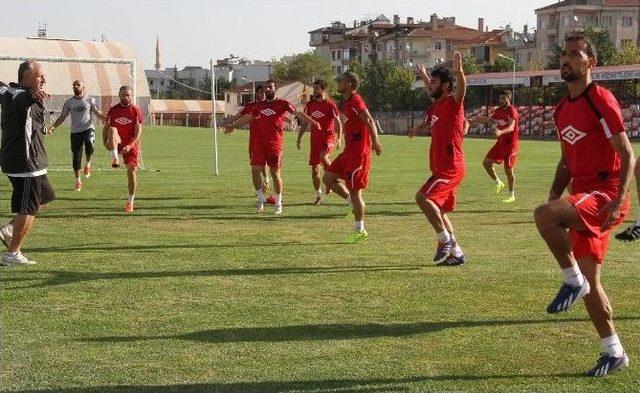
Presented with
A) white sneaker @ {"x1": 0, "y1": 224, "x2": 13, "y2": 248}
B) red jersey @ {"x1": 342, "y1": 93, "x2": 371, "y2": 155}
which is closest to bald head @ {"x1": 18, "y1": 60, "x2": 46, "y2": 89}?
white sneaker @ {"x1": 0, "y1": 224, "x2": 13, "y2": 248}

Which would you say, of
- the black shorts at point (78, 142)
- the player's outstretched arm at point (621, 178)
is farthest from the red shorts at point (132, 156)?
the player's outstretched arm at point (621, 178)

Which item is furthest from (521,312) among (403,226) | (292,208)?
(292,208)

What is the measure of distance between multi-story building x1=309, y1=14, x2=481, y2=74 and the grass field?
403 ft

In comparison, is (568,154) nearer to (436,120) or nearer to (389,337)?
(389,337)

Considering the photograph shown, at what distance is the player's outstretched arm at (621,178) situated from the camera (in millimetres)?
6363

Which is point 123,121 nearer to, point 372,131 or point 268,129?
point 268,129

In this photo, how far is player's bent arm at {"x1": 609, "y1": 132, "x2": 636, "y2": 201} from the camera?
6359 millimetres

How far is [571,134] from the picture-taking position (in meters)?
6.72

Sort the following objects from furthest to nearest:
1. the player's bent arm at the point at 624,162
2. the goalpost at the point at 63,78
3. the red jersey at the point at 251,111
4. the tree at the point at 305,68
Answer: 1. the tree at the point at 305,68
2. the goalpost at the point at 63,78
3. the red jersey at the point at 251,111
4. the player's bent arm at the point at 624,162

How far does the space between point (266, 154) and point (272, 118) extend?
2.11 ft

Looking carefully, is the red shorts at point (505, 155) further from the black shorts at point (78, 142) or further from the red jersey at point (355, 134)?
the black shorts at point (78, 142)

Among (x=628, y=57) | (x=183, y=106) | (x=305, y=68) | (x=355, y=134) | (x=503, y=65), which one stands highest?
(x=305, y=68)

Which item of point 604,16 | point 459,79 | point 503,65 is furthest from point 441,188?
point 604,16

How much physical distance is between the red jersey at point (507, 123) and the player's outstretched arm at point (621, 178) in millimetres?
12868
